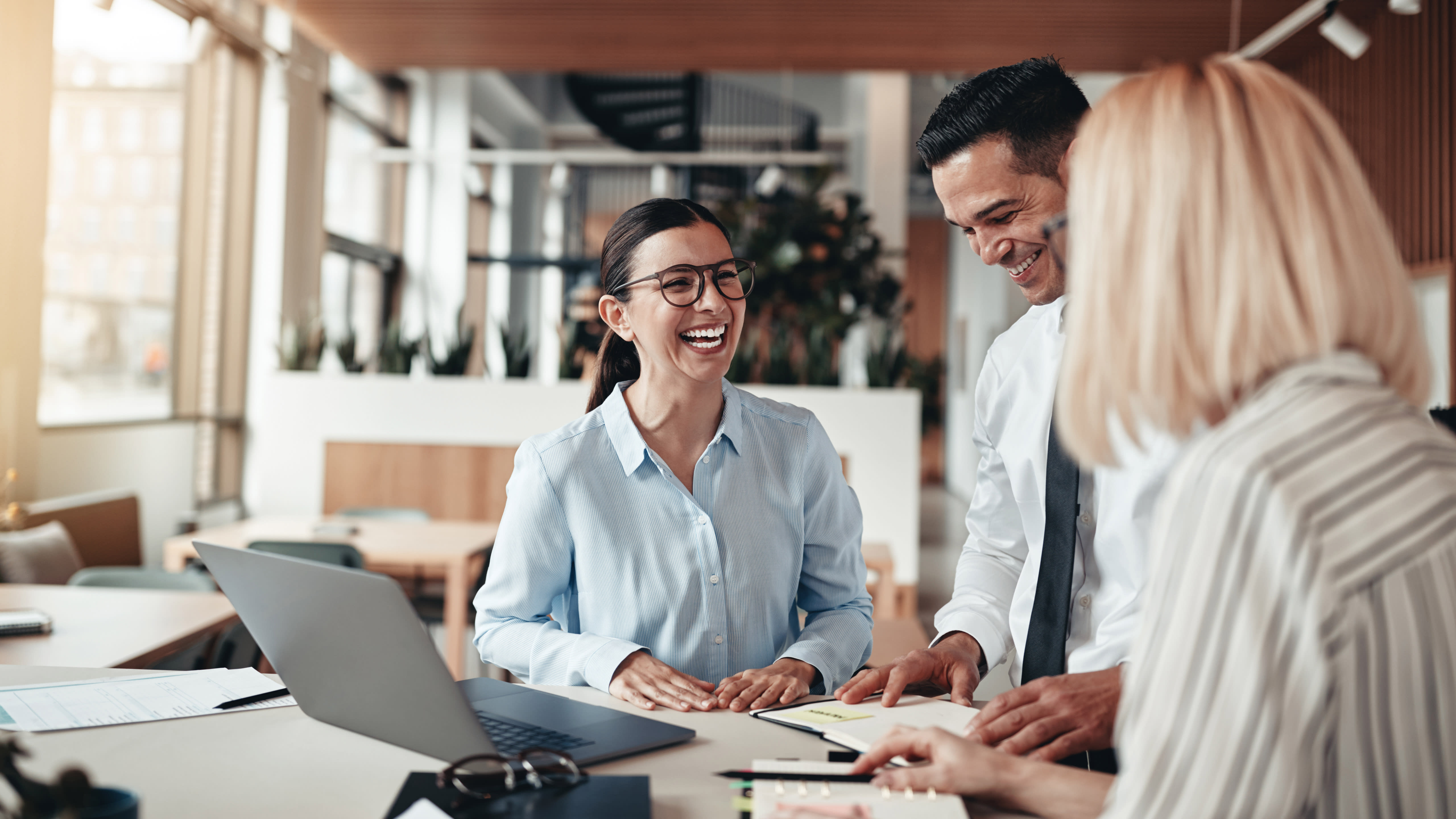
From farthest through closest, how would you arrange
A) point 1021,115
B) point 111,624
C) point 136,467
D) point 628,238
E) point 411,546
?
point 136,467 → point 411,546 → point 111,624 → point 628,238 → point 1021,115

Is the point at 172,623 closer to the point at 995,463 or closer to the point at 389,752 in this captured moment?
the point at 389,752

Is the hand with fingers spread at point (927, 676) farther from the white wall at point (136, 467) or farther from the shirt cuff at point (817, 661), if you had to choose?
the white wall at point (136, 467)

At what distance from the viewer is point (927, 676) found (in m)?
1.29

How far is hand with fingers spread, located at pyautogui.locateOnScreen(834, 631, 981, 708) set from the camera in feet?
4.00

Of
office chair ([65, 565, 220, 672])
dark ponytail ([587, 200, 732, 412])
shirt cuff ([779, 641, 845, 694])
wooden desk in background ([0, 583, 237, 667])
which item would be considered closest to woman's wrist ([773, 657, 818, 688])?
shirt cuff ([779, 641, 845, 694])

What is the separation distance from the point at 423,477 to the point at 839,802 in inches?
189

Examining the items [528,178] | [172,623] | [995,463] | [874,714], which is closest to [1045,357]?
[995,463]

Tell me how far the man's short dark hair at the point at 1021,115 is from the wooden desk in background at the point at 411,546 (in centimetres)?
273

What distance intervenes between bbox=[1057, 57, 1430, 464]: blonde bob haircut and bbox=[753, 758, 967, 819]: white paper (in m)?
0.35

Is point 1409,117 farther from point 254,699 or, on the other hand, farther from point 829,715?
point 254,699

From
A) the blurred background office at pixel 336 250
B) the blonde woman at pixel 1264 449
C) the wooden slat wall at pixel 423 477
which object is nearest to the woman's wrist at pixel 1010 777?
the blonde woman at pixel 1264 449

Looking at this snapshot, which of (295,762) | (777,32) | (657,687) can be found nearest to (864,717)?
(657,687)

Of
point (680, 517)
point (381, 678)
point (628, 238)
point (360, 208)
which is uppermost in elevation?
point (360, 208)

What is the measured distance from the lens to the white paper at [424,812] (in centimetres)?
84
